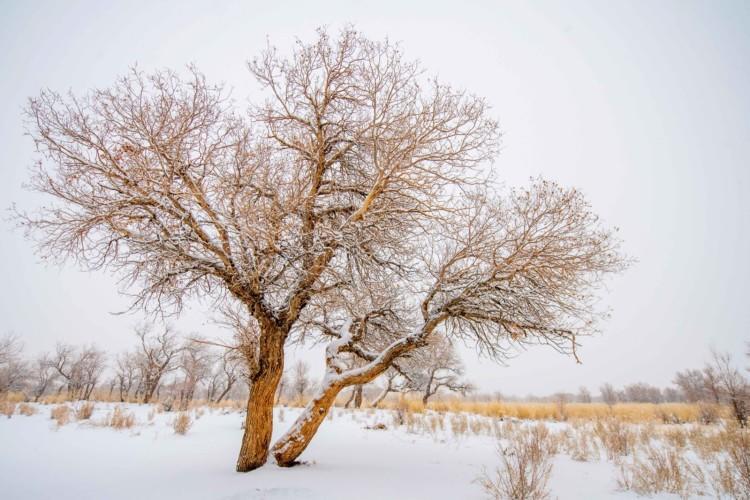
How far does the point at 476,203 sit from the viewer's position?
5.43 meters

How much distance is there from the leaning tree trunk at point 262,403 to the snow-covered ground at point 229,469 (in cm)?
25

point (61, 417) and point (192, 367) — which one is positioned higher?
point (192, 367)

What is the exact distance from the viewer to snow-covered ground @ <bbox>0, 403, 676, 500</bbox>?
4383 millimetres

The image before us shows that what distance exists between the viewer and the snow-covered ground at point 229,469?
14.4 feet

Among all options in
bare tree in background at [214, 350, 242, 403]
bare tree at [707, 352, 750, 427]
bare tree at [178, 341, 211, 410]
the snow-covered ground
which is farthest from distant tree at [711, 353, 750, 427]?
bare tree at [178, 341, 211, 410]

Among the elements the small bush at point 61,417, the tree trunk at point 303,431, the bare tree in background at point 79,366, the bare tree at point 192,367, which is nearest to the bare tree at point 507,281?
the tree trunk at point 303,431

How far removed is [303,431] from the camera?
543 cm

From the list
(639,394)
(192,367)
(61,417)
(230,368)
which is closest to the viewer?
(61,417)

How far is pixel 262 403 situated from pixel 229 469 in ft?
4.26

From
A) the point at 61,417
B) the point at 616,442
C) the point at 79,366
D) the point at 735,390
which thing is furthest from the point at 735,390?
the point at 79,366

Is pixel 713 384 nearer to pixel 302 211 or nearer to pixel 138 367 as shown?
pixel 302 211

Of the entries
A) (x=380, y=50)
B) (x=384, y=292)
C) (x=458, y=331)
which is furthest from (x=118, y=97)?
(x=458, y=331)

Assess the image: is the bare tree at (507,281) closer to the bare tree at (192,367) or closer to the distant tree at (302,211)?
the distant tree at (302,211)

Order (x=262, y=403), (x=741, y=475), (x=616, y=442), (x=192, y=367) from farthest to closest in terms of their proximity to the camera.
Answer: (x=192, y=367) < (x=616, y=442) < (x=262, y=403) < (x=741, y=475)
